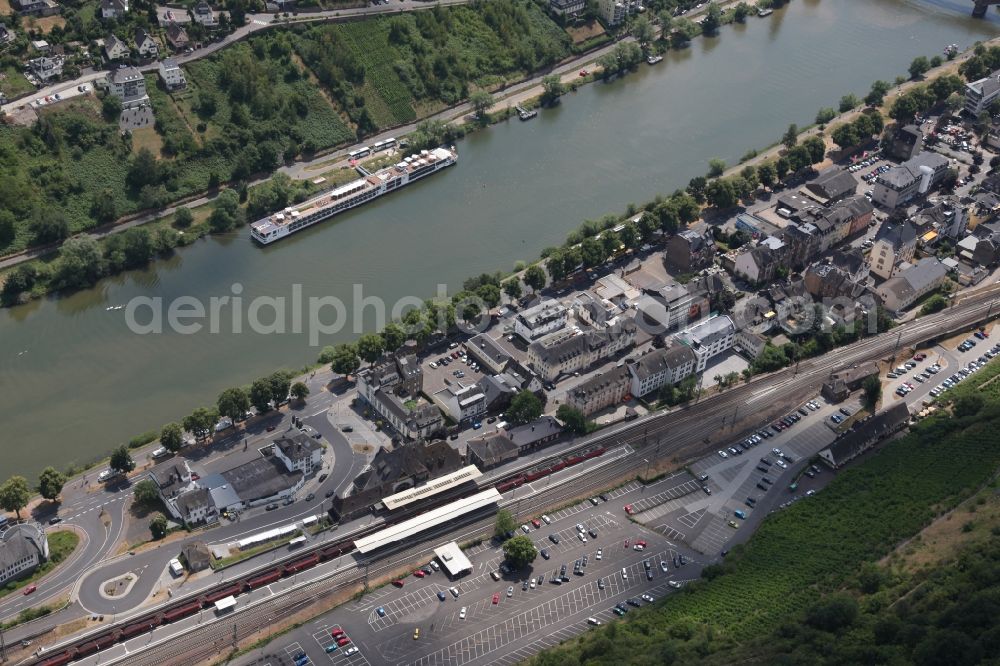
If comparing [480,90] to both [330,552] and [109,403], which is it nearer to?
[109,403]


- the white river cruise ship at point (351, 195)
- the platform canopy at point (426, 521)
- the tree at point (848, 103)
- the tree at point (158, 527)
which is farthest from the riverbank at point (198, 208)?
the platform canopy at point (426, 521)

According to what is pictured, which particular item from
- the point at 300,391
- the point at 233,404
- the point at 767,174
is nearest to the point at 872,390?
the point at 767,174

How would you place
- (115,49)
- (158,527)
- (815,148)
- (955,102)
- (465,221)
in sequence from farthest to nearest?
(955,102) < (815,148) < (115,49) < (465,221) < (158,527)

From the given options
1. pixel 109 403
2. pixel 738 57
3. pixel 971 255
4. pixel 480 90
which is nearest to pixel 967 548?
pixel 971 255

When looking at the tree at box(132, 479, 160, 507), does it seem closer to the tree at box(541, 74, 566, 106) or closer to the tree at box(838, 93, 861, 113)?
the tree at box(541, 74, 566, 106)

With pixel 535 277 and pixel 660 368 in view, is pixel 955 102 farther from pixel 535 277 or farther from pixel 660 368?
pixel 660 368

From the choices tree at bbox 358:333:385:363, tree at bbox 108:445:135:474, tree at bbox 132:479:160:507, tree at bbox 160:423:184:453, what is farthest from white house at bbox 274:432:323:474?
tree at bbox 358:333:385:363

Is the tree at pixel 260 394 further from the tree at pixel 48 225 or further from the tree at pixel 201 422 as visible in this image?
the tree at pixel 48 225
